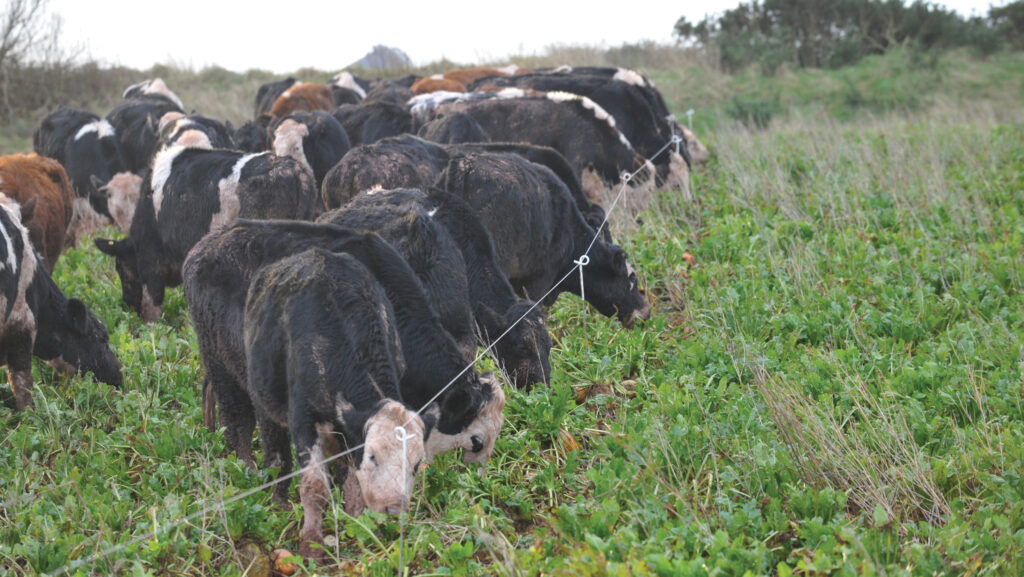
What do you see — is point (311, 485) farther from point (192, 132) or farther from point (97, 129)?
point (97, 129)

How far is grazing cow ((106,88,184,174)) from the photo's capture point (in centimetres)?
1369

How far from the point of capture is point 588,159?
11.3m

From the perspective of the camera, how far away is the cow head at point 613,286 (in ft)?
26.5

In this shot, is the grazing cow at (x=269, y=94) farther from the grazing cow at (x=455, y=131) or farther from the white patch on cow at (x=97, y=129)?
the grazing cow at (x=455, y=131)

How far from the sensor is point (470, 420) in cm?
492

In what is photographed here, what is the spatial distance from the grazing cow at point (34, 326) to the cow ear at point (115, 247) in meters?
1.36

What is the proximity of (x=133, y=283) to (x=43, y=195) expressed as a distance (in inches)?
74.2

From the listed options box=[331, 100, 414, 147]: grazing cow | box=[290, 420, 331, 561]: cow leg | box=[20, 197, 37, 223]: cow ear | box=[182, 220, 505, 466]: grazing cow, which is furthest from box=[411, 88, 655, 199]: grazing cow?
box=[290, 420, 331, 561]: cow leg

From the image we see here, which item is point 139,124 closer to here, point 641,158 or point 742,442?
point 641,158

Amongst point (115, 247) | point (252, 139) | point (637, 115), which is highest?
point (637, 115)

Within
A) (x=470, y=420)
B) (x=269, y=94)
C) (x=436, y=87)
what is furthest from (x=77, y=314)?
(x=269, y=94)

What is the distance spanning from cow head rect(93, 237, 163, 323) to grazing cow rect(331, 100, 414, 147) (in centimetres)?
355

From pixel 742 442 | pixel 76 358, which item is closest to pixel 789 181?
pixel 742 442

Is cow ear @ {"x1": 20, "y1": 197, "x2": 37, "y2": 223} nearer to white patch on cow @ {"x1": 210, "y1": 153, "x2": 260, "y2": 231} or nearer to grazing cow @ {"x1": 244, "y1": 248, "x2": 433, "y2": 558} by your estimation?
white patch on cow @ {"x1": 210, "y1": 153, "x2": 260, "y2": 231}
